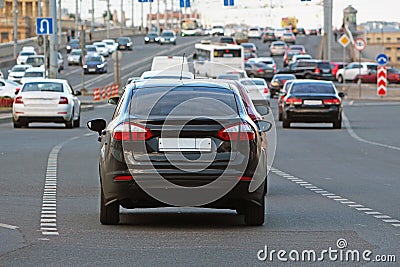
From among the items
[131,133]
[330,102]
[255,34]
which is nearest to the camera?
[131,133]

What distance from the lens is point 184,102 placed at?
11.6m

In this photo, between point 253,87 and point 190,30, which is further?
point 190,30

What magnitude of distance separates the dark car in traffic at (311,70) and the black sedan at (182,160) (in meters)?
62.6

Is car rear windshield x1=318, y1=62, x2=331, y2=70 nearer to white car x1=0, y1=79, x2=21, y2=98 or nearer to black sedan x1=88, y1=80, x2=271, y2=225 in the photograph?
white car x1=0, y1=79, x2=21, y2=98

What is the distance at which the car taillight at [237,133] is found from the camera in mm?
11156

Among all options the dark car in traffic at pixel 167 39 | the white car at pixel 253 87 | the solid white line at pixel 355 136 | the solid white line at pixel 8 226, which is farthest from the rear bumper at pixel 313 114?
the dark car in traffic at pixel 167 39

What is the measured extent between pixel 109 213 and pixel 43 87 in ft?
77.0

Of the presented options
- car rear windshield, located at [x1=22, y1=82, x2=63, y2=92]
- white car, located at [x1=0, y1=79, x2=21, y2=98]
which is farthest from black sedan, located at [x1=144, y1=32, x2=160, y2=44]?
car rear windshield, located at [x1=22, y1=82, x2=63, y2=92]

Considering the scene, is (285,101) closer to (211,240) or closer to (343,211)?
(343,211)

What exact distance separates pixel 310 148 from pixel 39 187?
36.1 ft

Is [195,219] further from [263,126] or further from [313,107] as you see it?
[313,107]

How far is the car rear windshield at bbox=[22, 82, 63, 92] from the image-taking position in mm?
34219

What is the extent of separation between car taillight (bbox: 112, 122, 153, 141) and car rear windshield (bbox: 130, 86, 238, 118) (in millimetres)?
212

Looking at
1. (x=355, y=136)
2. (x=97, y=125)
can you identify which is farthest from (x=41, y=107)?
(x=97, y=125)
